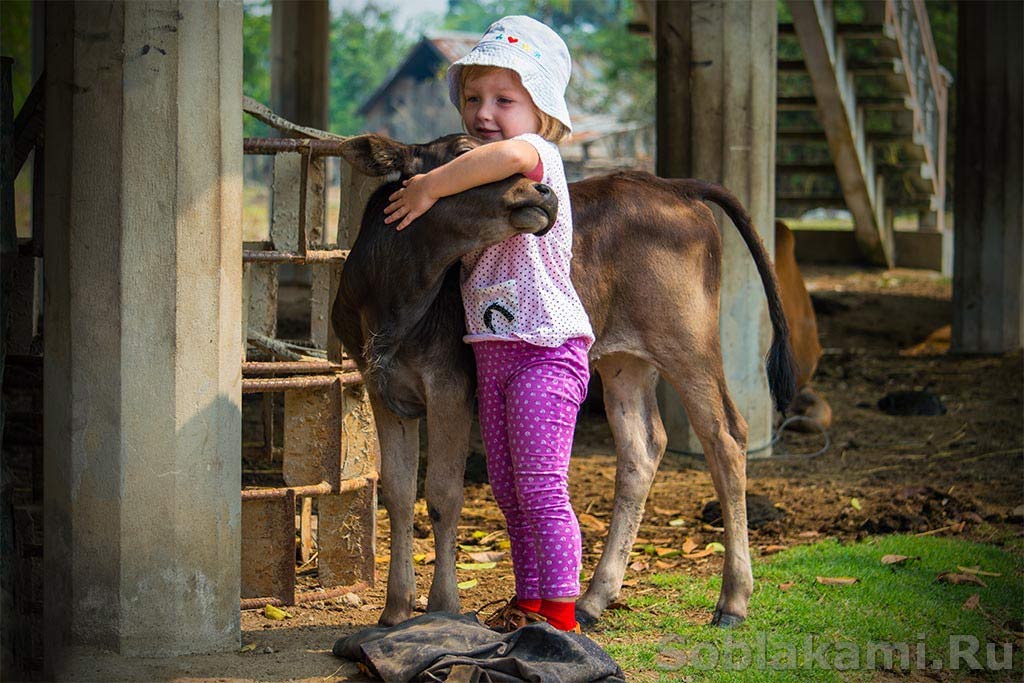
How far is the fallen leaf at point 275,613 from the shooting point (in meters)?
4.80

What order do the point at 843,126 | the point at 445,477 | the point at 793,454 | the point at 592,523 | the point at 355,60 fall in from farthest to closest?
the point at 355,60 → the point at 843,126 → the point at 793,454 → the point at 592,523 → the point at 445,477

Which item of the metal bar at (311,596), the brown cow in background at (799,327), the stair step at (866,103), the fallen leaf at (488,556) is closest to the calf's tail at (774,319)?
the fallen leaf at (488,556)

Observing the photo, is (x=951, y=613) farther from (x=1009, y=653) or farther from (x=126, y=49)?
(x=126, y=49)

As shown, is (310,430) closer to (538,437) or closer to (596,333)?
(596,333)

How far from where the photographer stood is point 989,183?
457 inches

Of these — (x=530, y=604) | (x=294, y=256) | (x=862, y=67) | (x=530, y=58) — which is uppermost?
(x=862, y=67)

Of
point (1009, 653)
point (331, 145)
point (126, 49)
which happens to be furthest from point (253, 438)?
point (1009, 653)

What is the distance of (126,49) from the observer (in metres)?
4.02

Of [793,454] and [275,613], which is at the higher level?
[793,454]

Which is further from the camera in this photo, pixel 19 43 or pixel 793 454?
pixel 19 43

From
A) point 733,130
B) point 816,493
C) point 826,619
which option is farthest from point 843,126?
point 826,619

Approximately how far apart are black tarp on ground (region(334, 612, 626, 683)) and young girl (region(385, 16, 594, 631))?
7.9 inches

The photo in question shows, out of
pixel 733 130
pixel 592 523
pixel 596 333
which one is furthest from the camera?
pixel 733 130

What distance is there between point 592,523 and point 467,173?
116 inches
